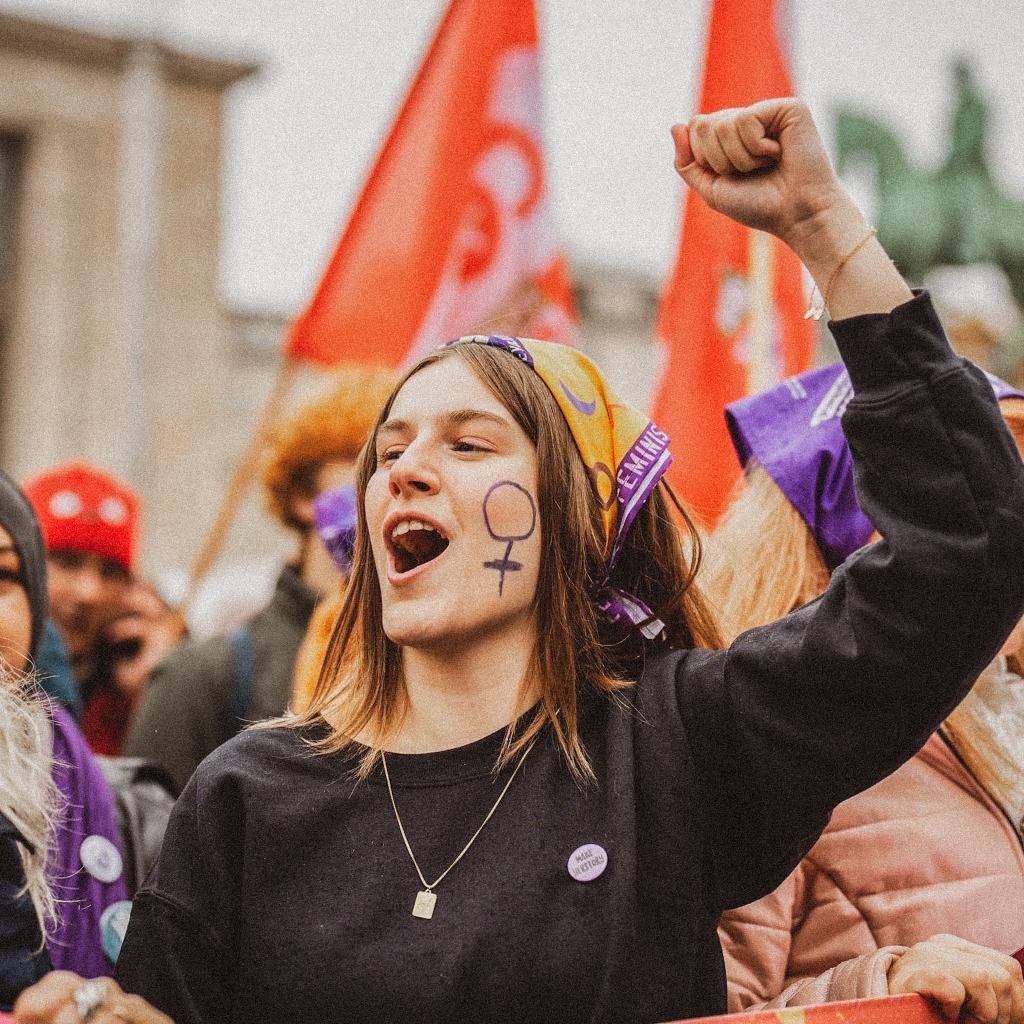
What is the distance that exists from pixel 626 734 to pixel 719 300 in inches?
91.3

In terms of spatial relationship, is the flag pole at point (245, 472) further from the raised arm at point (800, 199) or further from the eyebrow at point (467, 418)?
the raised arm at point (800, 199)

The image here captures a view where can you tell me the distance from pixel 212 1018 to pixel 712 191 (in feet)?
3.46

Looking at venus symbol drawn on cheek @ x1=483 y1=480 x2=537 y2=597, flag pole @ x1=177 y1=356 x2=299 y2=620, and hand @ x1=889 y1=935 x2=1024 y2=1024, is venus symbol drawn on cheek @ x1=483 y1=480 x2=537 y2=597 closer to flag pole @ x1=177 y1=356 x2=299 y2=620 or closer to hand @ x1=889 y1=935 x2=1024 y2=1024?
hand @ x1=889 y1=935 x2=1024 y2=1024

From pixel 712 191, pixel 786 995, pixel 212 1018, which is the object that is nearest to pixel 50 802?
pixel 212 1018

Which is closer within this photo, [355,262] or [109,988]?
Result: [109,988]

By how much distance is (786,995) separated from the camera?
5.82 feet

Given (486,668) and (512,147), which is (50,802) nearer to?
(486,668)

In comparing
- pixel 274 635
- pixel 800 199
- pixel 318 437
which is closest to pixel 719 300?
pixel 318 437

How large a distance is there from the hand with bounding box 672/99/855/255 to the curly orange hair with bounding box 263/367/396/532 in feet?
7.01

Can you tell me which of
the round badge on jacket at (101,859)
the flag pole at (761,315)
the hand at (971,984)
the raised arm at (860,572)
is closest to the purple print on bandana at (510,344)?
the raised arm at (860,572)

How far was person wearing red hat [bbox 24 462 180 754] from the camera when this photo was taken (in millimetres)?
3895

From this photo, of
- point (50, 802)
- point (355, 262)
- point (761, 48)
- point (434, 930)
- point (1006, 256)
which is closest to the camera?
point (434, 930)

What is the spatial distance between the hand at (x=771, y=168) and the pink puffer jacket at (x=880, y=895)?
2.59ft

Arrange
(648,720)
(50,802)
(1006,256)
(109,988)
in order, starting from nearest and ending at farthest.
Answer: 1. (109,988)
2. (648,720)
3. (50,802)
4. (1006,256)
